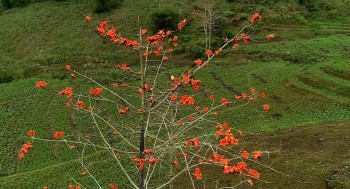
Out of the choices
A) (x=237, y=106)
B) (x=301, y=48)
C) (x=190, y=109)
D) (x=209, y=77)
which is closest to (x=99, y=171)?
(x=190, y=109)

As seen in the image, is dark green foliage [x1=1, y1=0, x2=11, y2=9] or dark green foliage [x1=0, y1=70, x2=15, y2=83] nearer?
dark green foliage [x1=0, y1=70, x2=15, y2=83]

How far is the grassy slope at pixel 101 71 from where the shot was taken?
25417 mm

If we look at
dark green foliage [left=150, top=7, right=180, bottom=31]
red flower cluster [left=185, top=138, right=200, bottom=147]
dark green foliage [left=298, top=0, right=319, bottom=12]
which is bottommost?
dark green foliage [left=298, top=0, right=319, bottom=12]

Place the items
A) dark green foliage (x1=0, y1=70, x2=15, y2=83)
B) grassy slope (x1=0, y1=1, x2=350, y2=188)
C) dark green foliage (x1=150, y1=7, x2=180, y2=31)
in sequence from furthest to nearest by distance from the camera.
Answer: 1. dark green foliage (x1=150, y1=7, x2=180, y2=31)
2. dark green foliage (x1=0, y1=70, x2=15, y2=83)
3. grassy slope (x1=0, y1=1, x2=350, y2=188)

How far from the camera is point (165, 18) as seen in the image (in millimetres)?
42719

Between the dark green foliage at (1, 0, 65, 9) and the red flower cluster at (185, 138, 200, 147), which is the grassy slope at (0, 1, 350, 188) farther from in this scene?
the red flower cluster at (185, 138, 200, 147)

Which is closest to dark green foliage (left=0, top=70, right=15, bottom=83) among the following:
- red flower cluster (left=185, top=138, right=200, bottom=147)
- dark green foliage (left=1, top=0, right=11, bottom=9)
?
A: dark green foliage (left=1, top=0, right=11, bottom=9)

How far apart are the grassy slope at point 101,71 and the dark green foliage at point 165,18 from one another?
127 inches

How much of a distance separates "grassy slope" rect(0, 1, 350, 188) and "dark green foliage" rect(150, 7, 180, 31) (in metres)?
3.22

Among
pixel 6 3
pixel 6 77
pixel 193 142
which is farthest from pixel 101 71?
pixel 193 142

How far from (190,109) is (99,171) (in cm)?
901

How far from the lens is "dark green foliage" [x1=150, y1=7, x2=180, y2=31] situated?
4266 cm

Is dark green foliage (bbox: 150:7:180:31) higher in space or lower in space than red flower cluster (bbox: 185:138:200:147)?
lower

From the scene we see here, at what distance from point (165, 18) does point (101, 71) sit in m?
9.93
